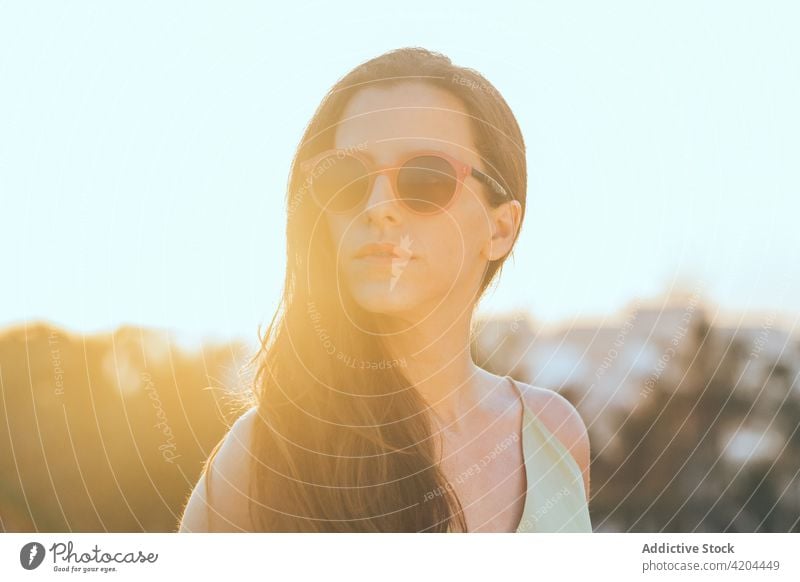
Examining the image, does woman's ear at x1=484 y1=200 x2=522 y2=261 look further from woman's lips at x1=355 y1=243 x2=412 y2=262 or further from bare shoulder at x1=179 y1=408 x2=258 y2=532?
bare shoulder at x1=179 y1=408 x2=258 y2=532

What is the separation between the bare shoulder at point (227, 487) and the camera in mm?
1907

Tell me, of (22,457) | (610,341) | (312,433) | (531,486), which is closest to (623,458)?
(610,341)

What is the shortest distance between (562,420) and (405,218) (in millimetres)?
702

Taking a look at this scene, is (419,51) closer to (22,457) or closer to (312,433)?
(312,433)

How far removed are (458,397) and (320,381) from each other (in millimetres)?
352

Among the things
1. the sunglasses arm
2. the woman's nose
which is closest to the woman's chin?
the woman's nose

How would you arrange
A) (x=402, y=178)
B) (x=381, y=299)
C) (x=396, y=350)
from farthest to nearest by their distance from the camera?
(x=396, y=350)
(x=381, y=299)
(x=402, y=178)

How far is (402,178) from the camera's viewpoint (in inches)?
73.9

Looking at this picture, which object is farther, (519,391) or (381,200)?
(519,391)

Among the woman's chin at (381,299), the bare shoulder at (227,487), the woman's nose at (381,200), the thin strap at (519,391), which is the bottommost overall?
the bare shoulder at (227,487)

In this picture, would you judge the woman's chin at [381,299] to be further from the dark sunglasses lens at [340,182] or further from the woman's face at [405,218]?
the dark sunglasses lens at [340,182]

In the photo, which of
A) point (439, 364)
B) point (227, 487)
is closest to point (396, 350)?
point (439, 364)

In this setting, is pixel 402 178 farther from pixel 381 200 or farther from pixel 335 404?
pixel 335 404

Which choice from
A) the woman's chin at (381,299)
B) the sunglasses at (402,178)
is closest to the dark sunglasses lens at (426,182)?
the sunglasses at (402,178)
